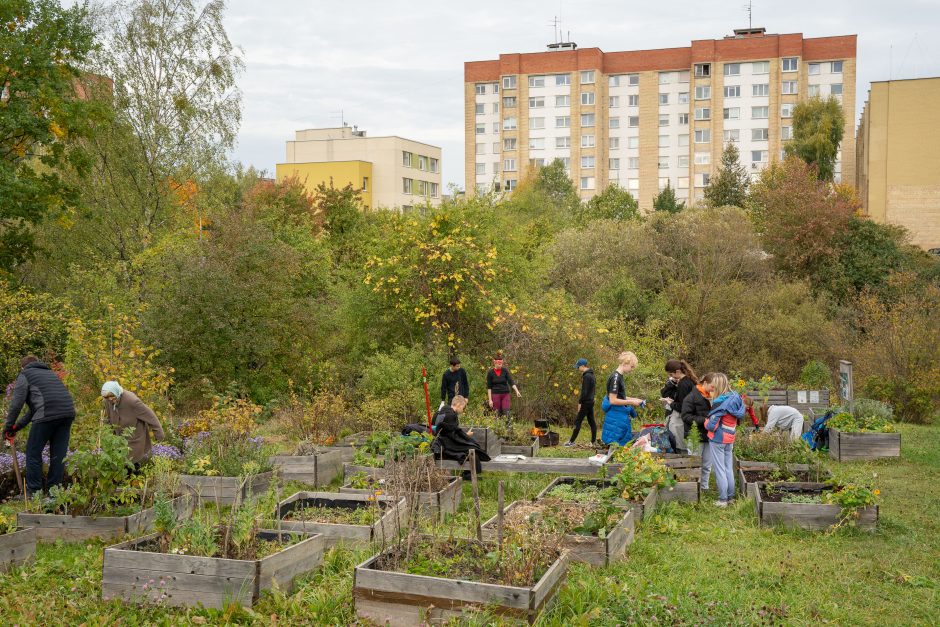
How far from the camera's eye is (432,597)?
5.57m

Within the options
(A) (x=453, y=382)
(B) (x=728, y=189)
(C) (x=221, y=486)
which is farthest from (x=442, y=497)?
(B) (x=728, y=189)

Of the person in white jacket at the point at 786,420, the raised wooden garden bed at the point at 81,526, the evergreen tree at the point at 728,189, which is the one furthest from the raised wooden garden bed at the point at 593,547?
the evergreen tree at the point at 728,189

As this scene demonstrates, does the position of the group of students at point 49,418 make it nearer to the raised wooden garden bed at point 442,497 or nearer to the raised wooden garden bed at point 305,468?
the raised wooden garden bed at point 305,468

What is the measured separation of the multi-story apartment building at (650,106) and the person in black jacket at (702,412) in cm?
6171

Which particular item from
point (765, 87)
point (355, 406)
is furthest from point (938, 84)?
point (355, 406)

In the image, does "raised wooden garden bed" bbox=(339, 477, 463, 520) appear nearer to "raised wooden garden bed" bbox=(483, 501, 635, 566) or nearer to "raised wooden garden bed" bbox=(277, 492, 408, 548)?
"raised wooden garden bed" bbox=(277, 492, 408, 548)

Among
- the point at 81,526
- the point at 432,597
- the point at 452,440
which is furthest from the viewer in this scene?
the point at 452,440

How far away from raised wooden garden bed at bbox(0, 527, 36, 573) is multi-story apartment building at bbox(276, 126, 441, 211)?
63.2 metres

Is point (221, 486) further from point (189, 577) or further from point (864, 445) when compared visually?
point (864, 445)

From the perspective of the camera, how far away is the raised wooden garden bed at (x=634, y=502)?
333 inches

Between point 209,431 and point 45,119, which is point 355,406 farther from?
point 45,119

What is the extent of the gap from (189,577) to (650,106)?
Answer: 71.6 metres

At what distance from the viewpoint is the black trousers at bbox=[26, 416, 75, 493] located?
9258 millimetres

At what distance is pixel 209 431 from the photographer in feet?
36.6
